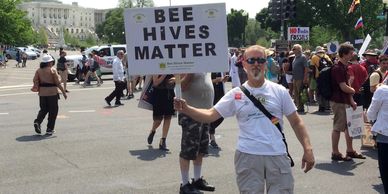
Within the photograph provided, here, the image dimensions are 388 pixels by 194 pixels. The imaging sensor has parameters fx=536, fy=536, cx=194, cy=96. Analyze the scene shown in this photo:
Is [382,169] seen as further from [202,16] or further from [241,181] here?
[202,16]

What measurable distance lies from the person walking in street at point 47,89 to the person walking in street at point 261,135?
23.5 feet

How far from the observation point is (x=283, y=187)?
4.21 m

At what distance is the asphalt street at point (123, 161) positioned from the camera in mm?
6777

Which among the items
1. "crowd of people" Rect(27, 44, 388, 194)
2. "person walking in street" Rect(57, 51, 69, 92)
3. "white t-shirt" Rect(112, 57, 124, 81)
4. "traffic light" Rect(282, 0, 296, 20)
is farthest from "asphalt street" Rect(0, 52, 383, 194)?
"traffic light" Rect(282, 0, 296, 20)

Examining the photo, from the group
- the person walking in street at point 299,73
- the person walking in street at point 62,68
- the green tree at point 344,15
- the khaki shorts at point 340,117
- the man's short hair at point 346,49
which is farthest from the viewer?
the green tree at point 344,15

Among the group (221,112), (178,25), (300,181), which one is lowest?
(300,181)

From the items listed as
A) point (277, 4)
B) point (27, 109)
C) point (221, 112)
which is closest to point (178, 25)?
point (221, 112)

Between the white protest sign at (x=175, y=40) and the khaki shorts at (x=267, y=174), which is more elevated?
the white protest sign at (x=175, y=40)

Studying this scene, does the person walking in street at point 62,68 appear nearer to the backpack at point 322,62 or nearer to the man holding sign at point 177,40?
the backpack at point 322,62

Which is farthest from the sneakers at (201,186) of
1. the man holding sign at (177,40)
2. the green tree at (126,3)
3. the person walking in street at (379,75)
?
the green tree at (126,3)

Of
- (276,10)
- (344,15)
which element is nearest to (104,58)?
(276,10)

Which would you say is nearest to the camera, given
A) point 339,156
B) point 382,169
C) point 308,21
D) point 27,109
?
point 382,169

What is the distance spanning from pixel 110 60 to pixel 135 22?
25180 millimetres

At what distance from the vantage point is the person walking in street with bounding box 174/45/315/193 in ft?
13.9
